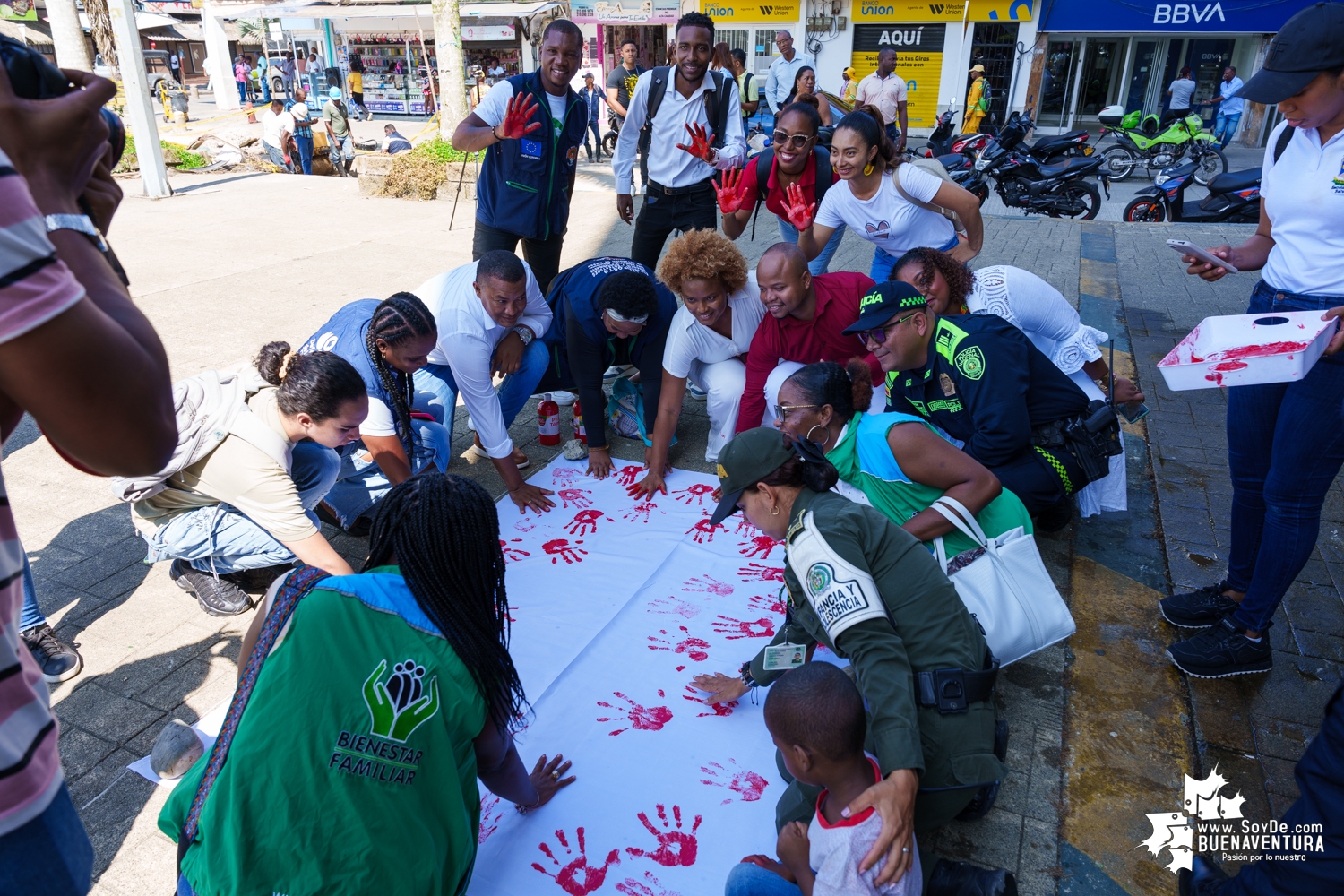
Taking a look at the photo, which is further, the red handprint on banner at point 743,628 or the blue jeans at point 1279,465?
the red handprint on banner at point 743,628

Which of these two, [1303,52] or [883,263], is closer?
[1303,52]

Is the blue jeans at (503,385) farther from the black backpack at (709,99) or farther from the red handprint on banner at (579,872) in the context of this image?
the red handprint on banner at (579,872)

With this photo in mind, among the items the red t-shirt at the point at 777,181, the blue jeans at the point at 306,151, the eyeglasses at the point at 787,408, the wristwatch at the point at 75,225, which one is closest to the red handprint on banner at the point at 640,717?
the eyeglasses at the point at 787,408

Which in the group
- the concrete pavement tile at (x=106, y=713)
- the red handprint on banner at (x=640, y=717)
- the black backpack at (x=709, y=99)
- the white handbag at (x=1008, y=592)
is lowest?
the red handprint on banner at (x=640, y=717)

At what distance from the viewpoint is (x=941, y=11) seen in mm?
16719

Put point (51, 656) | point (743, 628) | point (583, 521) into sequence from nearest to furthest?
point (51, 656)
point (743, 628)
point (583, 521)

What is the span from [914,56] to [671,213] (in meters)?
15.2

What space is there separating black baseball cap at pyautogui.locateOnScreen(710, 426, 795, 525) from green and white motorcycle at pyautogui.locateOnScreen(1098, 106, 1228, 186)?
1034 centimetres

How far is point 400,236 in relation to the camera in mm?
7910

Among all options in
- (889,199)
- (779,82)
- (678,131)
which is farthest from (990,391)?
(779,82)

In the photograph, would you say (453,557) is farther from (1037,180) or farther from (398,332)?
(1037,180)

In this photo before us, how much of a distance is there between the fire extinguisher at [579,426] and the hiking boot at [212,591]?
5.23 ft

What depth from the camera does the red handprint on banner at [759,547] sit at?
9.85ft

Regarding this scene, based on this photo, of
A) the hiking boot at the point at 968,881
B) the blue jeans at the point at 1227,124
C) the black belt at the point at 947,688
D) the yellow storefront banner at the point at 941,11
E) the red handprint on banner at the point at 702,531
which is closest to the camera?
the hiking boot at the point at 968,881
